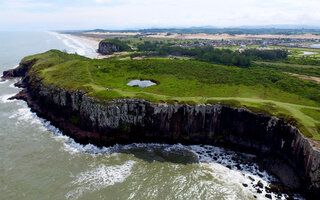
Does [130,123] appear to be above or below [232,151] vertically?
above

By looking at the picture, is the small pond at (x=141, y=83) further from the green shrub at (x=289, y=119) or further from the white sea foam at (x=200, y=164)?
the green shrub at (x=289, y=119)

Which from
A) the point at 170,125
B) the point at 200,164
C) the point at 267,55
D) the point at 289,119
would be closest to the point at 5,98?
the point at 170,125

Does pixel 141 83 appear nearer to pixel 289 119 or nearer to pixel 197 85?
pixel 197 85

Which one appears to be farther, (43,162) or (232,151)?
(232,151)

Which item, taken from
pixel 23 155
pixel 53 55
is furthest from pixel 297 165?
pixel 53 55

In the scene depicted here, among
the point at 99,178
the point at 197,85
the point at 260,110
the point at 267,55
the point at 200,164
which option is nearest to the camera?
the point at 99,178

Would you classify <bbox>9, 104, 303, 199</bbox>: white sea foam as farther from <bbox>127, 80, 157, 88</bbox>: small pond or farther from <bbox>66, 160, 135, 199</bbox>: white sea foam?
<bbox>127, 80, 157, 88</bbox>: small pond

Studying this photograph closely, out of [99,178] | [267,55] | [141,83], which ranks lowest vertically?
[99,178]

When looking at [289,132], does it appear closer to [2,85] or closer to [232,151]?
[232,151]
